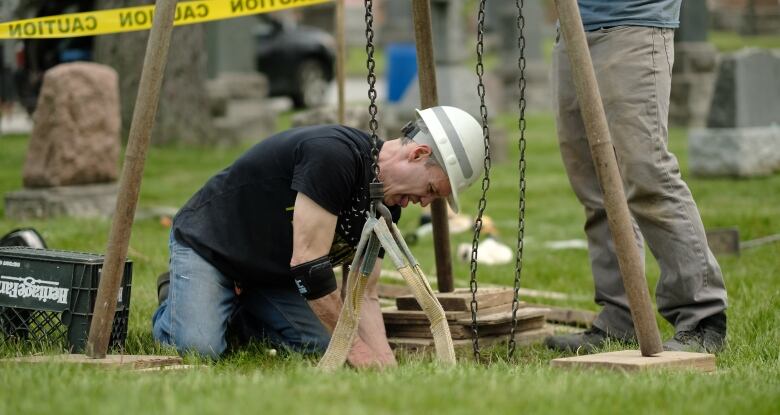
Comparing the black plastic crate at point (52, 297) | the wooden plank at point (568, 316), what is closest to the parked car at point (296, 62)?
the wooden plank at point (568, 316)

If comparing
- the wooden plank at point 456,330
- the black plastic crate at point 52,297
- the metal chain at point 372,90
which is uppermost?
the metal chain at point 372,90

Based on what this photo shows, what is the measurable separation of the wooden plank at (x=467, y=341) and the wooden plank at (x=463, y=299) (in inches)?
6.8

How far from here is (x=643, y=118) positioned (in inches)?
209

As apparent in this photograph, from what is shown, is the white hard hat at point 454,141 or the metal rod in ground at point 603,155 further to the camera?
the white hard hat at point 454,141

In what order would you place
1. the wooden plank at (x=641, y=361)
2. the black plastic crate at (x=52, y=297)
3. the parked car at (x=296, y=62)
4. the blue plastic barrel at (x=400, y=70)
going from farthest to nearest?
1. the parked car at (x=296, y=62)
2. the blue plastic barrel at (x=400, y=70)
3. the black plastic crate at (x=52, y=297)
4. the wooden plank at (x=641, y=361)

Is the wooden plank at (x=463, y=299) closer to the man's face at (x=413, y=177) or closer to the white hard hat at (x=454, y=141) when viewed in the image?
the white hard hat at (x=454, y=141)

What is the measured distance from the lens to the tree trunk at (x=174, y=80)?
15.8 meters

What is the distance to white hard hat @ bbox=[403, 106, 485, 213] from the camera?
503cm

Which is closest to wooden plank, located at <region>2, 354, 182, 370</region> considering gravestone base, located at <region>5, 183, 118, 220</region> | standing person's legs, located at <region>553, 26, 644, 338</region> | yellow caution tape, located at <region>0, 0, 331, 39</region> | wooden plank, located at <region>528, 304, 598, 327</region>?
standing person's legs, located at <region>553, 26, 644, 338</region>

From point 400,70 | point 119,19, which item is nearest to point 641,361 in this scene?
point 119,19

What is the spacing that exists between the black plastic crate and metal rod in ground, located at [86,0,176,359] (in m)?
0.36

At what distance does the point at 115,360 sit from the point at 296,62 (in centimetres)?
2189

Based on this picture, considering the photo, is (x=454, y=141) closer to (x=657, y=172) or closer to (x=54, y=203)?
(x=657, y=172)

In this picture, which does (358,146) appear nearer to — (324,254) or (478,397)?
(324,254)
